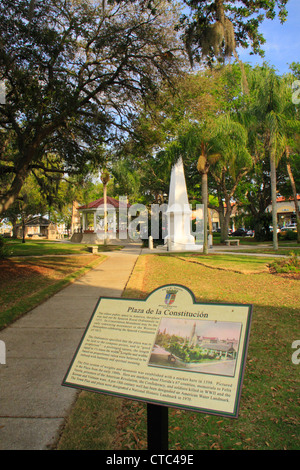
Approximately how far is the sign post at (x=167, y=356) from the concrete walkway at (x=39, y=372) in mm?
880

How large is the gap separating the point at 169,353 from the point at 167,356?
3 centimetres

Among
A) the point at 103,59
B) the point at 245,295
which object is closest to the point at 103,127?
the point at 103,59

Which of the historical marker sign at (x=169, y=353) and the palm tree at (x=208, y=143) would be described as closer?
the historical marker sign at (x=169, y=353)

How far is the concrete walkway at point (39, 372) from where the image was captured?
118 inches

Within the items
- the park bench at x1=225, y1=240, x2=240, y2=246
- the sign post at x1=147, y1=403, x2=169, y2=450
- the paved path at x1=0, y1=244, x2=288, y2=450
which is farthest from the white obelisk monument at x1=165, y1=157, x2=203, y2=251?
the sign post at x1=147, y1=403, x2=169, y2=450

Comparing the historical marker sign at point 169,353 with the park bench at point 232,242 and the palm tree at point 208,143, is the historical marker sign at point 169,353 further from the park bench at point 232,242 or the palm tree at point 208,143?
the park bench at point 232,242

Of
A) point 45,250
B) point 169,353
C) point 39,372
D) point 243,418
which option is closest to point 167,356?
point 169,353

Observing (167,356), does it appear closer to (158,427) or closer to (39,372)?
(158,427)

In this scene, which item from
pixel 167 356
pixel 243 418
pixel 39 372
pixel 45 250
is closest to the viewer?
pixel 167 356

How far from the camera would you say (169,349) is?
245 cm

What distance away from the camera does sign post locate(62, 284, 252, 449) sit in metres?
2.17

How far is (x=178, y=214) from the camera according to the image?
2327 cm

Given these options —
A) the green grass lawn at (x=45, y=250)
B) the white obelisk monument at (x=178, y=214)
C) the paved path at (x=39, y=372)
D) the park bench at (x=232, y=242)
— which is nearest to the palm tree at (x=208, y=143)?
the white obelisk monument at (x=178, y=214)

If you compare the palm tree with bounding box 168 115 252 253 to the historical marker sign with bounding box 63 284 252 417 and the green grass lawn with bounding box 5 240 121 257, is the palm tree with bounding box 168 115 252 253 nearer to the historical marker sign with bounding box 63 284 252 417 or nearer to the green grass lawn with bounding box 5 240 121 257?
the green grass lawn with bounding box 5 240 121 257
